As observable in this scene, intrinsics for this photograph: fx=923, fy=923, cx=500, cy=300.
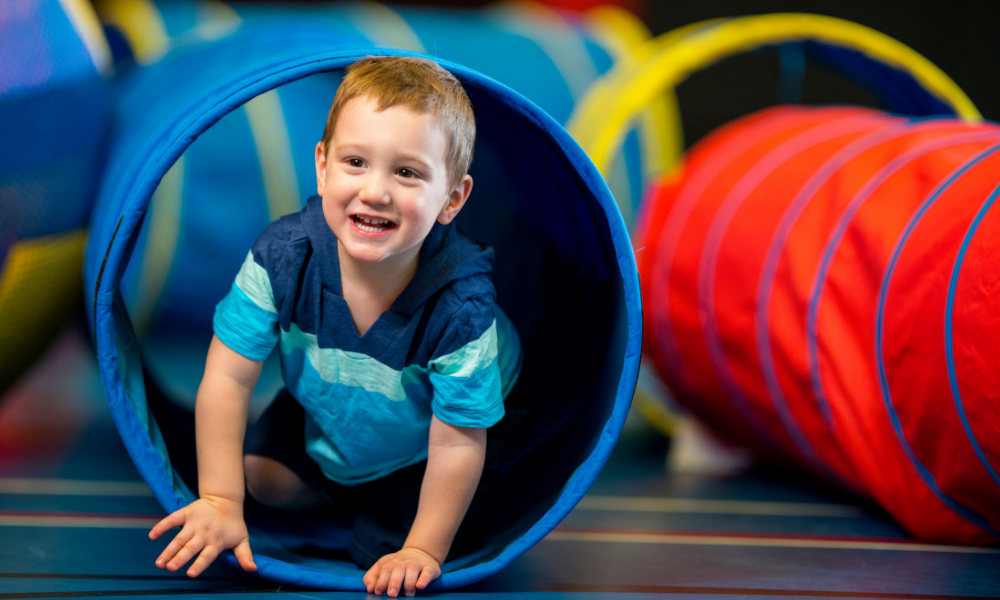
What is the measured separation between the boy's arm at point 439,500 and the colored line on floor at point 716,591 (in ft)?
0.49

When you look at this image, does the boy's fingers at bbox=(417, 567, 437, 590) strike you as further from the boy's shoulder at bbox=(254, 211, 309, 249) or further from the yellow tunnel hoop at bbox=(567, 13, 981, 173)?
the yellow tunnel hoop at bbox=(567, 13, 981, 173)

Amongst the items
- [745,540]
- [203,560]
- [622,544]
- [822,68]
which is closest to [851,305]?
[745,540]

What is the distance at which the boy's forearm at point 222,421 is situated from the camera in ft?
3.62

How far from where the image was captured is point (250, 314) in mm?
1149

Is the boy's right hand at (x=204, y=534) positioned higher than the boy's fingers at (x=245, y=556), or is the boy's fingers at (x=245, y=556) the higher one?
the boy's right hand at (x=204, y=534)


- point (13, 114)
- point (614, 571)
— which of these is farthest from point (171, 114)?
point (614, 571)

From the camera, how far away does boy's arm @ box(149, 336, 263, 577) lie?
103cm

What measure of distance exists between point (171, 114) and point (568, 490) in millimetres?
784

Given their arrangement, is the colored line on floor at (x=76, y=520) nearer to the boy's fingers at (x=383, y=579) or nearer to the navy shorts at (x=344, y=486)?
the navy shorts at (x=344, y=486)

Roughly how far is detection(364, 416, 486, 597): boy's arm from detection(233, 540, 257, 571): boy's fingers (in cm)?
13

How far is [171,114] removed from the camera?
134 cm

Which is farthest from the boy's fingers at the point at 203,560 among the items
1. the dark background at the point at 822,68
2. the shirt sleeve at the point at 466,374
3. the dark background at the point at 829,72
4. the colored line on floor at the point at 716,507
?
the dark background at the point at 829,72

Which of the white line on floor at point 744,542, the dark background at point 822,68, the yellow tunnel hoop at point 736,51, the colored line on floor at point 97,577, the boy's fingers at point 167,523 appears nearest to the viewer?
the boy's fingers at point 167,523

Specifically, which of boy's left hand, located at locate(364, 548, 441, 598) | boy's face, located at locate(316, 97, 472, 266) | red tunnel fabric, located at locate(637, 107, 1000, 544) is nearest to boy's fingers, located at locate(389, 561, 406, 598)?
boy's left hand, located at locate(364, 548, 441, 598)
